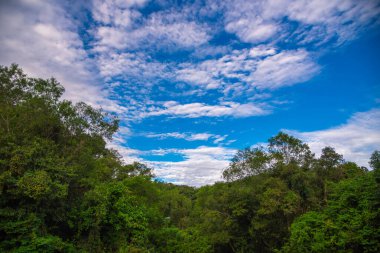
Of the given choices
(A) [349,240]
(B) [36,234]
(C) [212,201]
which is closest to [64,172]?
(B) [36,234]

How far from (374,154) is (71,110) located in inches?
668

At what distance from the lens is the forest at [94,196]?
12562 mm

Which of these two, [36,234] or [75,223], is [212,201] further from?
[36,234]

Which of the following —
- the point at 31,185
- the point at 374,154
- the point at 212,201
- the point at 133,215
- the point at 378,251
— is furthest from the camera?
the point at 212,201

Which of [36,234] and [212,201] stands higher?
[212,201]

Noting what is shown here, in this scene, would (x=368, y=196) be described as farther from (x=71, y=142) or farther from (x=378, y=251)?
(x=71, y=142)

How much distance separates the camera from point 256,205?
24500 mm

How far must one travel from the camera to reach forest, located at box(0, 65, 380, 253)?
12.6 metres

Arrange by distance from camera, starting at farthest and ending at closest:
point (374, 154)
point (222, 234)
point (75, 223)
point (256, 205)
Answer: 1. point (222, 234)
2. point (256, 205)
3. point (75, 223)
4. point (374, 154)

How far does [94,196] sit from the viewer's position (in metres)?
15.5

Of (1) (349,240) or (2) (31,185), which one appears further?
(1) (349,240)

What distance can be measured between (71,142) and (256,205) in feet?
54.4

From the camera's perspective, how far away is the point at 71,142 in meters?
16.4

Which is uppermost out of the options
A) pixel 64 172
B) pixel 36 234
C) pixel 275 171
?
pixel 275 171
